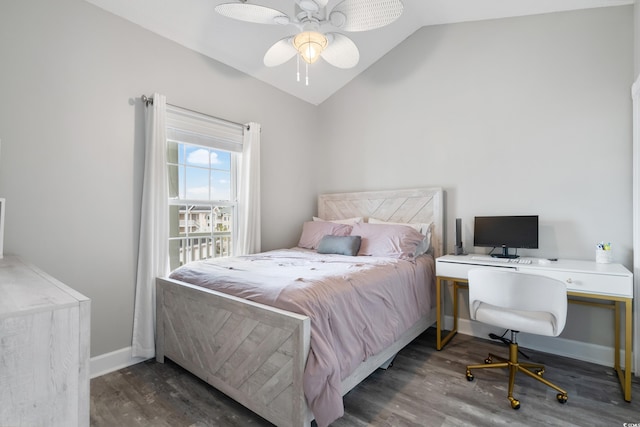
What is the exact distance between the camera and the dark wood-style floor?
5.74 ft

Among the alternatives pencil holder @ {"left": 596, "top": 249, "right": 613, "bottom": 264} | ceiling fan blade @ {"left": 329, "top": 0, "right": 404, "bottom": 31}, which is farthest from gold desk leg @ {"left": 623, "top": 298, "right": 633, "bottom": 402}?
ceiling fan blade @ {"left": 329, "top": 0, "right": 404, "bottom": 31}

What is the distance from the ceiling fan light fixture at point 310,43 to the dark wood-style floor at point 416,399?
2.29m

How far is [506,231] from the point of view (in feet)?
8.87

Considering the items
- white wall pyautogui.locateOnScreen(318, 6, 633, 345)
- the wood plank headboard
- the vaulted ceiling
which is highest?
the vaulted ceiling

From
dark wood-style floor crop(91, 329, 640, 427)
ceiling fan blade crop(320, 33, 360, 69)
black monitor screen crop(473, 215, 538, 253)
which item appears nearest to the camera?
dark wood-style floor crop(91, 329, 640, 427)

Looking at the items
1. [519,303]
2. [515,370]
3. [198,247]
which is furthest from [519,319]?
[198,247]

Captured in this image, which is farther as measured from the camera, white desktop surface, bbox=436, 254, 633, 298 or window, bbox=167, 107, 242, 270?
window, bbox=167, 107, 242, 270

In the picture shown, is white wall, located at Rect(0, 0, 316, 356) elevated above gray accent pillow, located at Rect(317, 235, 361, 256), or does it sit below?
above

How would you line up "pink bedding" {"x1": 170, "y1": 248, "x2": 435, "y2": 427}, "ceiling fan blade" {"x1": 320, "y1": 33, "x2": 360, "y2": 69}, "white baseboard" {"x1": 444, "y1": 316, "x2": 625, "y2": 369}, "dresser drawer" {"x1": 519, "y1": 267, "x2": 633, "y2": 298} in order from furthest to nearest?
1. "white baseboard" {"x1": 444, "y1": 316, "x2": 625, "y2": 369}
2. "ceiling fan blade" {"x1": 320, "y1": 33, "x2": 360, "y2": 69}
3. "dresser drawer" {"x1": 519, "y1": 267, "x2": 633, "y2": 298}
4. "pink bedding" {"x1": 170, "y1": 248, "x2": 435, "y2": 427}

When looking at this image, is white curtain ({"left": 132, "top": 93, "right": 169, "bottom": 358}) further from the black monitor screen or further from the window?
the black monitor screen

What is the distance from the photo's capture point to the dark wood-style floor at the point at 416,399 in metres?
1.75

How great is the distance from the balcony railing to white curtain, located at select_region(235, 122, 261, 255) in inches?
5.3

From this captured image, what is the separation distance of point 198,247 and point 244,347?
1501mm

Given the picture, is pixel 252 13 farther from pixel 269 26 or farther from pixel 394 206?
pixel 394 206
